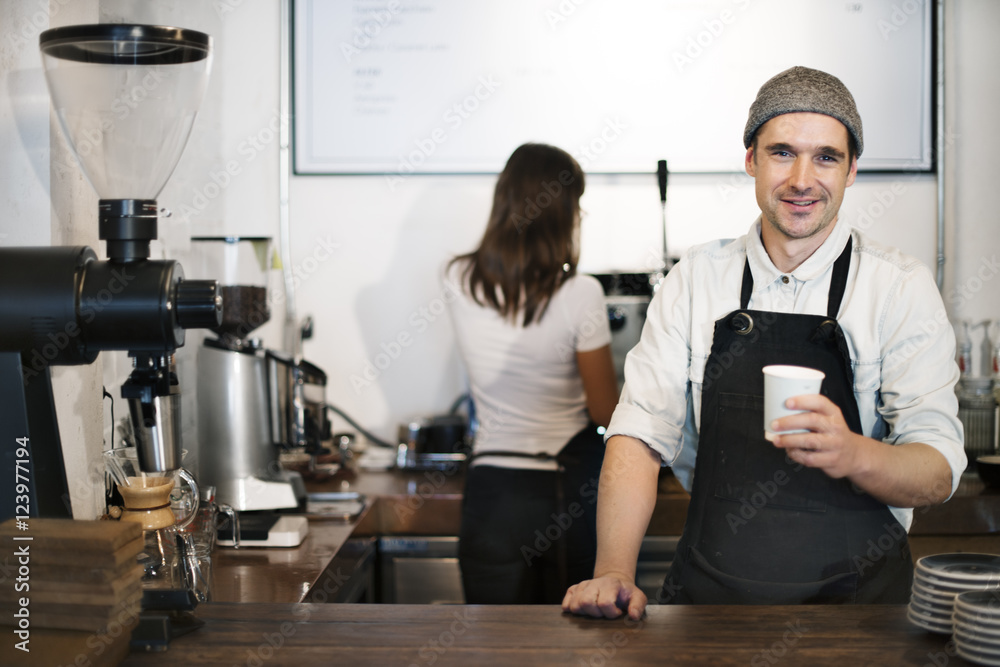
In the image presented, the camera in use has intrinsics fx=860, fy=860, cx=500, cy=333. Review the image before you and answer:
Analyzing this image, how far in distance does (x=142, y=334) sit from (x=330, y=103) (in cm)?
190

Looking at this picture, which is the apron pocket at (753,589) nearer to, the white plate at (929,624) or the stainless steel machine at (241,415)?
the white plate at (929,624)

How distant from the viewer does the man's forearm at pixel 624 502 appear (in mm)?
1287

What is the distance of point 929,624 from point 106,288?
1052 mm

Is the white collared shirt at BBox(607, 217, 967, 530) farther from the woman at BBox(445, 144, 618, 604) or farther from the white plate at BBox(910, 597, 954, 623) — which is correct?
the woman at BBox(445, 144, 618, 604)

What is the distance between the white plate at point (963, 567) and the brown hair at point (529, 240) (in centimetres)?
113

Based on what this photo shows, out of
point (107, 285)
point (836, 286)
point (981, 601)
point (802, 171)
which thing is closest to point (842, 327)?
point (836, 286)

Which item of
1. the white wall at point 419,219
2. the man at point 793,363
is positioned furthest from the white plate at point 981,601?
the white wall at point 419,219

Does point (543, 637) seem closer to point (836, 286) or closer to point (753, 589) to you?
point (753, 589)

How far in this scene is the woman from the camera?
2.03m

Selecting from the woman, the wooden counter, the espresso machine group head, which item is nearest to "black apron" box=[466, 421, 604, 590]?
the woman

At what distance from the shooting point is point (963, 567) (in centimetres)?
105

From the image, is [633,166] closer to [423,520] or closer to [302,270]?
[302,270]

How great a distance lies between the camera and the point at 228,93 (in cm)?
279

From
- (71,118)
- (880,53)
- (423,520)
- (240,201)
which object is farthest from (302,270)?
(880,53)
